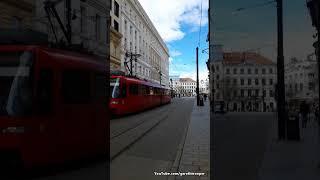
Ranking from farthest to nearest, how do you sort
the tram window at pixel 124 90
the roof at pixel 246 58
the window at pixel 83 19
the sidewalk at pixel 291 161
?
1. the window at pixel 83 19
2. the tram window at pixel 124 90
3. the roof at pixel 246 58
4. the sidewalk at pixel 291 161

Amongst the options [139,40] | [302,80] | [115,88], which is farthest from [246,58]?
[139,40]

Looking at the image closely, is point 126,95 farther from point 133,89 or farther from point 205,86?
point 205,86

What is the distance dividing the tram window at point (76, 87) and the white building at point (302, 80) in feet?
40.3

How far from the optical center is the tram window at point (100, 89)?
9.53 m

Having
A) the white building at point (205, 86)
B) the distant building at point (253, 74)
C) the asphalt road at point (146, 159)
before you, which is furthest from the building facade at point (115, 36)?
the white building at point (205, 86)

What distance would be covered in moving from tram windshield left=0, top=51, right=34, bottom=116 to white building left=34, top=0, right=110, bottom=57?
69.6 ft

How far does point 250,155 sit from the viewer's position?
422 inches

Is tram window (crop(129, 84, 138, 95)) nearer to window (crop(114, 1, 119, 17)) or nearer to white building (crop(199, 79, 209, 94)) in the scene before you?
window (crop(114, 1, 119, 17))

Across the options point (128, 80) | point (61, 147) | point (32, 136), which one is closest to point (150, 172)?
point (61, 147)

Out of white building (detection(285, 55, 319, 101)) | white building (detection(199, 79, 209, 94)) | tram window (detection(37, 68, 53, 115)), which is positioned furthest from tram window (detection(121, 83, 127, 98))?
white building (detection(199, 79, 209, 94))

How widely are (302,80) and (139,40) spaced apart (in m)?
55.4

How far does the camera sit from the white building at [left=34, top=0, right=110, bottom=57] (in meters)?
31.5

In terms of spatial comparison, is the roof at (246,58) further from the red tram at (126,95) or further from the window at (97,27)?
the window at (97,27)

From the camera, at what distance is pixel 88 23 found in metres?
39.4
